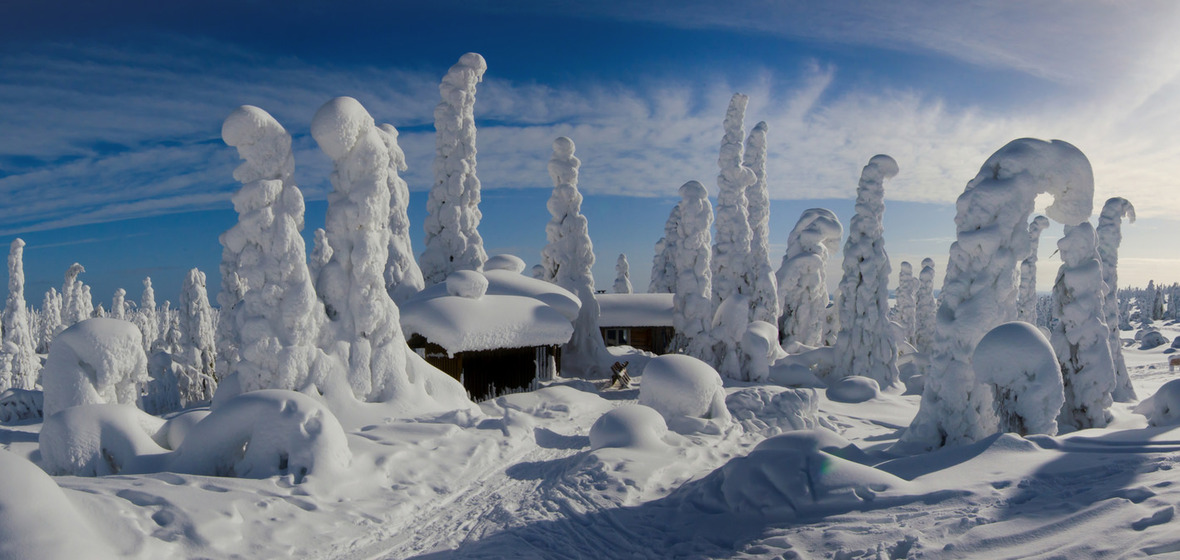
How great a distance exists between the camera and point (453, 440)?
1229 cm

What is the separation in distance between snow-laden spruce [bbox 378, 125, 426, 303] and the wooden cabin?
34.9 ft

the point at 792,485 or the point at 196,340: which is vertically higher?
the point at 196,340

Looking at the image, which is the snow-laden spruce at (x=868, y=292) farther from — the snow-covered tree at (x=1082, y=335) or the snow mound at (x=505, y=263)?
the snow mound at (x=505, y=263)

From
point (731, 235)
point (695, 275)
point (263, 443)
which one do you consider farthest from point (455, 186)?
point (263, 443)

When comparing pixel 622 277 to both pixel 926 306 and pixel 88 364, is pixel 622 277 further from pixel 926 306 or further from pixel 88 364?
pixel 88 364

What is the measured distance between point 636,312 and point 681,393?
55.7ft

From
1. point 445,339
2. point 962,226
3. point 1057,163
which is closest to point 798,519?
point 962,226

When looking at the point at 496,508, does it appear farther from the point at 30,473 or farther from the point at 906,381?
the point at 906,381

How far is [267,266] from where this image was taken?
13.2 m

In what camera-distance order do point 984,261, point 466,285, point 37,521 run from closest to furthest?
point 37,521
point 984,261
point 466,285

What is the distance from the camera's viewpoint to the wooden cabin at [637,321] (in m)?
32.0

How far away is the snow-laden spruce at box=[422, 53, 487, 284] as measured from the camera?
2645cm

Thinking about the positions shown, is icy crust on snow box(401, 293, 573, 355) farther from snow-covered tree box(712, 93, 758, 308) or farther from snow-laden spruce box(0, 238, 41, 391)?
snow-laden spruce box(0, 238, 41, 391)

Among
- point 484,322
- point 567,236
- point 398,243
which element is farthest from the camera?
point 567,236
